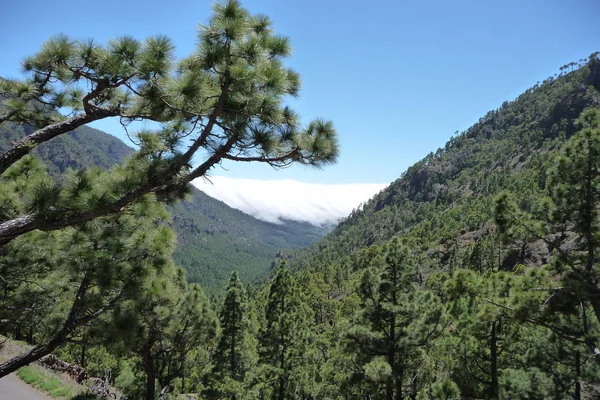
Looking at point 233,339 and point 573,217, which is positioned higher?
point 573,217

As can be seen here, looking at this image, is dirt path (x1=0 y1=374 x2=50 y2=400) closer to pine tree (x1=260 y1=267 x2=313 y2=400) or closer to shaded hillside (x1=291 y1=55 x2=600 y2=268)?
pine tree (x1=260 y1=267 x2=313 y2=400)

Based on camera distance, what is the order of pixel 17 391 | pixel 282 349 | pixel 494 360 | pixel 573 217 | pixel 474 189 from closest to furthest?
pixel 573 217, pixel 17 391, pixel 494 360, pixel 282 349, pixel 474 189

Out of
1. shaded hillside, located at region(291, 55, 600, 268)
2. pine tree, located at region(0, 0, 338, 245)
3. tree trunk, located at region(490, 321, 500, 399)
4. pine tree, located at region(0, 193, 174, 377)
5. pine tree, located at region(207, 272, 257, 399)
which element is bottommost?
pine tree, located at region(207, 272, 257, 399)

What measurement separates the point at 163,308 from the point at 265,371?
13.0 metres

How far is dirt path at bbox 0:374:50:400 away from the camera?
35.0ft

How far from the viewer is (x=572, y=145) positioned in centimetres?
813

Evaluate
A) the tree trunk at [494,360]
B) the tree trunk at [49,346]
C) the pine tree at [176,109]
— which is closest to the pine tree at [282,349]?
the tree trunk at [494,360]

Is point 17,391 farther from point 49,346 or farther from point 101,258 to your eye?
point 101,258

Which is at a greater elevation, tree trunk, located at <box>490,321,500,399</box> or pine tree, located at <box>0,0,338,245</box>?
pine tree, located at <box>0,0,338,245</box>

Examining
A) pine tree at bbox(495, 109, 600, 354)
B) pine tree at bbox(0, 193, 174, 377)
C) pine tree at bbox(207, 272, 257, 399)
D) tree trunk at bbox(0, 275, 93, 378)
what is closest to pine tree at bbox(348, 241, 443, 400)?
pine tree at bbox(495, 109, 600, 354)

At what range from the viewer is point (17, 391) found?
11.2 metres

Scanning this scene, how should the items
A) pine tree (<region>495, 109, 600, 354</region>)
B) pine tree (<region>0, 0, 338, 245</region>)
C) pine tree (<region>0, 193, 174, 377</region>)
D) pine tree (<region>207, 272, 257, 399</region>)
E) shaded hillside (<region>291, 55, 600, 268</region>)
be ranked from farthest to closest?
shaded hillside (<region>291, 55, 600, 268</region>) < pine tree (<region>207, 272, 257, 399</region>) < pine tree (<region>495, 109, 600, 354</region>) < pine tree (<region>0, 193, 174, 377</region>) < pine tree (<region>0, 0, 338, 245</region>)

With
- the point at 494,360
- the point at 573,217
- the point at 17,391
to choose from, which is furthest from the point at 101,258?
the point at 494,360

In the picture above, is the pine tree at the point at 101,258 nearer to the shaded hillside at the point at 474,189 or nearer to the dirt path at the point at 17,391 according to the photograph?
the dirt path at the point at 17,391
